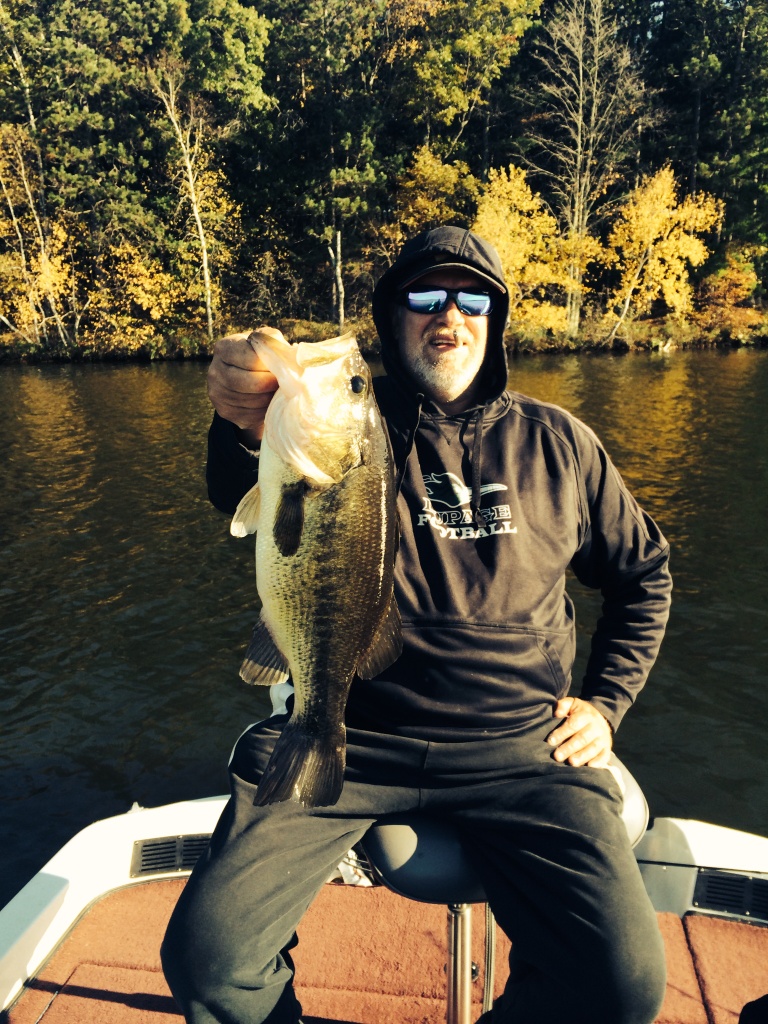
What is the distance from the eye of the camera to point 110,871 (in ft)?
9.85

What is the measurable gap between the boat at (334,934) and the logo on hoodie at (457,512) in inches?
42.5

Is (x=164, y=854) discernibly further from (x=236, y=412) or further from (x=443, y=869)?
(x=236, y=412)

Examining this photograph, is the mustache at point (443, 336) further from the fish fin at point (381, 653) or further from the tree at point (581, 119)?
the tree at point (581, 119)

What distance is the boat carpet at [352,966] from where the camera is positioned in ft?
8.32

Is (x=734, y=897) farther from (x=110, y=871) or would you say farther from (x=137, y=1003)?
(x=110, y=871)

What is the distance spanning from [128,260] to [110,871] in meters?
32.0

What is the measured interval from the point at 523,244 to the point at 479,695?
29531 mm

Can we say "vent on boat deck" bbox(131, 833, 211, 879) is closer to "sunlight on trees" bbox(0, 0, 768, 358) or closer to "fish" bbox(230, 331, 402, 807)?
"fish" bbox(230, 331, 402, 807)

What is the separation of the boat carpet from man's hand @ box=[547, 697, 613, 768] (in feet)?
3.38

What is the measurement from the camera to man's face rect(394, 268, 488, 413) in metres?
2.67

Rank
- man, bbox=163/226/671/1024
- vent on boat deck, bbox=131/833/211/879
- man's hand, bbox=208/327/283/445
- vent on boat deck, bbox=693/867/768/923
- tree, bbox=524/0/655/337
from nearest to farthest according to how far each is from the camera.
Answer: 1. man, bbox=163/226/671/1024
2. man's hand, bbox=208/327/283/445
3. vent on boat deck, bbox=693/867/768/923
4. vent on boat deck, bbox=131/833/211/879
5. tree, bbox=524/0/655/337

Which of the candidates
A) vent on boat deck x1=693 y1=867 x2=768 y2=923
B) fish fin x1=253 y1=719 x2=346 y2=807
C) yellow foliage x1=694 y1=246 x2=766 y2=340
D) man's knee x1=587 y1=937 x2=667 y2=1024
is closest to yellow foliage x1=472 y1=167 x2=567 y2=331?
yellow foliage x1=694 y1=246 x2=766 y2=340

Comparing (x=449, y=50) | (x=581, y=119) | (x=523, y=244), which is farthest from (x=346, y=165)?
(x=581, y=119)

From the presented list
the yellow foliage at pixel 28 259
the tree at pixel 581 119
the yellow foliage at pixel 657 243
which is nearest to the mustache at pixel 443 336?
the tree at pixel 581 119
